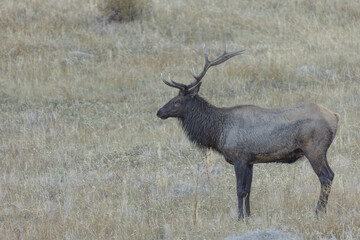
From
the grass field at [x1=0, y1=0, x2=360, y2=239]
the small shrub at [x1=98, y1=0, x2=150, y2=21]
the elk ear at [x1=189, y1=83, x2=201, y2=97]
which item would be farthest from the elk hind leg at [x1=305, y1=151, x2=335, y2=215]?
the small shrub at [x1=98, y1=0, x2=150, y2=21]

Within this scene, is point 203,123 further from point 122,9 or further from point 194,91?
point 122,9

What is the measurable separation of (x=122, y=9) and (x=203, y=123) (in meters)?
12.5

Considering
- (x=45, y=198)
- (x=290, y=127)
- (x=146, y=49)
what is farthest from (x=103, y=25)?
(x=290, y=127)

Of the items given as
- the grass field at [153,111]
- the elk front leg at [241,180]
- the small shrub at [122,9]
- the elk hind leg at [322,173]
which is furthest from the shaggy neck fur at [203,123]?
the small shrub at [122,9]

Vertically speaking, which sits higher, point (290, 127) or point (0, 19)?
point (290, 127)

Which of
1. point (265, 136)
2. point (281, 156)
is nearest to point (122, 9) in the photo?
point (265, 136)

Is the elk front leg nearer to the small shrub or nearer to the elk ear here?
the elk ear

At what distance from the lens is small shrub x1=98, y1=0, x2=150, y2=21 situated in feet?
68.5

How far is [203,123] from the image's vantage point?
905 centimetres

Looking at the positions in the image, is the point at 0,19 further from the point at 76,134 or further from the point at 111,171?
the point at 111,171

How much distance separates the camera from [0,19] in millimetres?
20500

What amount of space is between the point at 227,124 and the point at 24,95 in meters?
8.74

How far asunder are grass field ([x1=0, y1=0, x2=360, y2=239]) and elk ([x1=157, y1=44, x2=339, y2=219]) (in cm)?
38

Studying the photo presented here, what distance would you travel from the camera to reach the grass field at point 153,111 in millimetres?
8086
